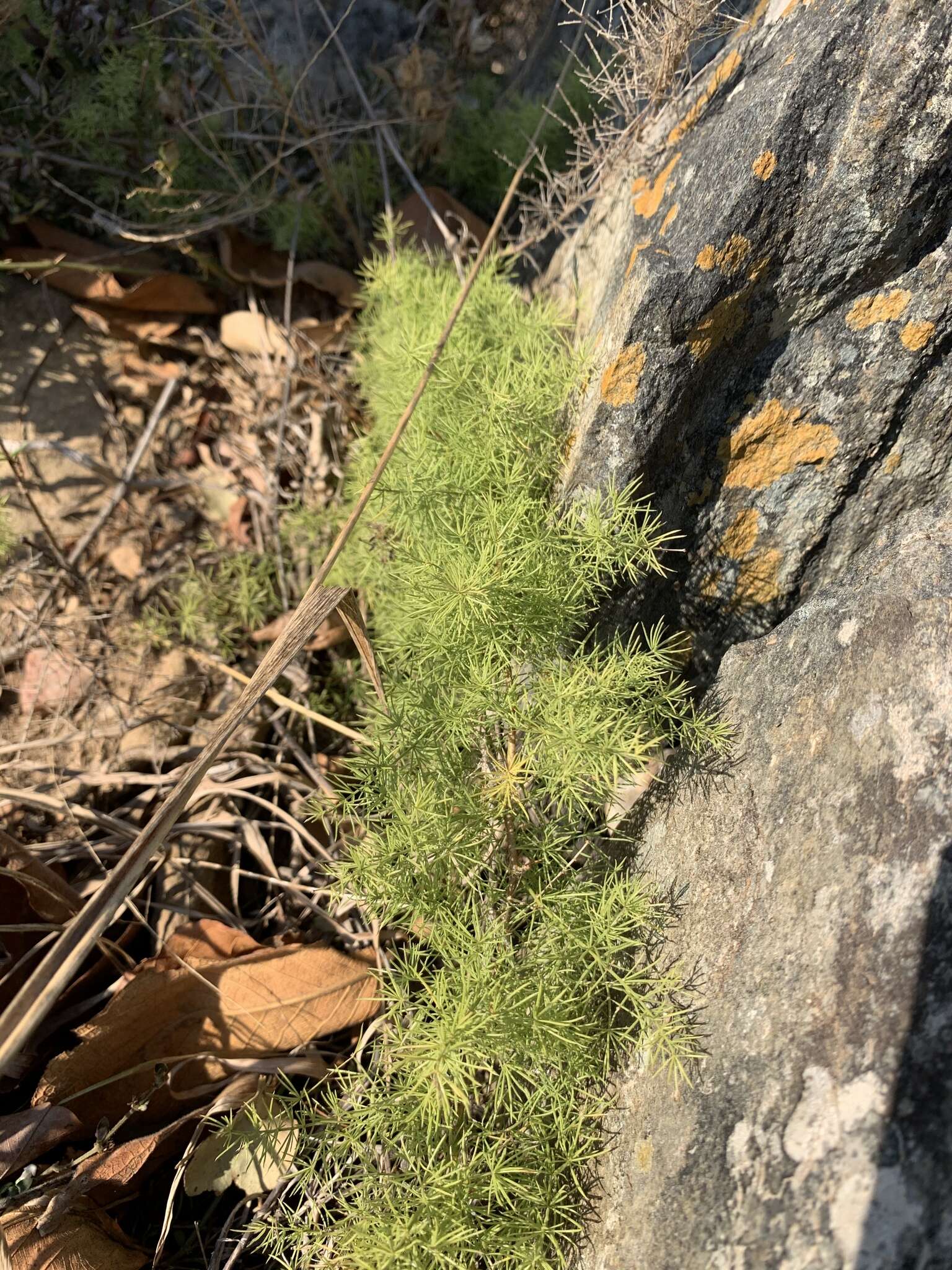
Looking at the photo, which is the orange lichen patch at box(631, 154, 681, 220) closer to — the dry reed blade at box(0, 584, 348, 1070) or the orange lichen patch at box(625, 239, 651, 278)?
the orange lichen patch at box(625, 239, 651, 278)

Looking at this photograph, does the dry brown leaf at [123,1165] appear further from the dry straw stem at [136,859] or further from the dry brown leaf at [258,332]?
the dry brown leaf at [258,332]

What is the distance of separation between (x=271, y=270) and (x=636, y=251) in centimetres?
151

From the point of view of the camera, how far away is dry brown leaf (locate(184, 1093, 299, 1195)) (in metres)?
1.58

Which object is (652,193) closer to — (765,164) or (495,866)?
(765,164)

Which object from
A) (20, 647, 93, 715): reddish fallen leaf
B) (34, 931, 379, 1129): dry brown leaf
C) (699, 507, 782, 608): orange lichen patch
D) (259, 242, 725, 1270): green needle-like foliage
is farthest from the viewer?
(20, 647, 93, 715): reddish fallen leaf

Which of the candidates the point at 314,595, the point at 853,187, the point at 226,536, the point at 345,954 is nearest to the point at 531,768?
the point at 314,595

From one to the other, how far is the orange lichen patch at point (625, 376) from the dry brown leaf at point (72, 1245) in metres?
1.85

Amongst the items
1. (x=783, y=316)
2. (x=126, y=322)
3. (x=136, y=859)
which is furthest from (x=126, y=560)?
(x=783, y=316)

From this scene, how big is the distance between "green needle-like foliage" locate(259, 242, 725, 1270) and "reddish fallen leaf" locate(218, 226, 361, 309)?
1.01m

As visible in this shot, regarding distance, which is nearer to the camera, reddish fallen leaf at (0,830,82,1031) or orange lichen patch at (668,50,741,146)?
orange lichen patch at (668,50,741,146)

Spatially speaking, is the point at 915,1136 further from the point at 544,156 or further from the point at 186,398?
the point at 186,398

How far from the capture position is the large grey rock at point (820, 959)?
3.65 feet

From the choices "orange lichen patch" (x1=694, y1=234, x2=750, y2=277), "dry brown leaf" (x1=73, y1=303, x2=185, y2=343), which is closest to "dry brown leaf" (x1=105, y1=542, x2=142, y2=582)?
"dry brown leaf" (x1=73, y1=303, x2=185, y2=343)

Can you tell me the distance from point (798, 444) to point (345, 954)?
57.7 inches
